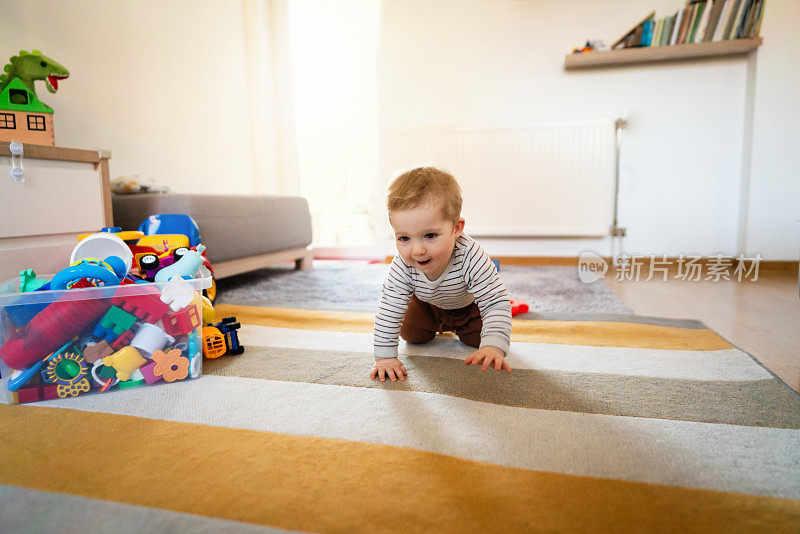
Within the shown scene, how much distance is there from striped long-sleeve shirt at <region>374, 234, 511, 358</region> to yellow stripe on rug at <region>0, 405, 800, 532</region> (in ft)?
1.00

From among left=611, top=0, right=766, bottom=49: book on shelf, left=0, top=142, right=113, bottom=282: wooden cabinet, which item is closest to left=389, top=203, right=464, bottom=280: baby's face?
left=0, top=142, right=113, bottom=282: wooden cabinet

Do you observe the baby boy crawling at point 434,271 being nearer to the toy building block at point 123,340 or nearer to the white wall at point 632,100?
the toy building block at point 123,340

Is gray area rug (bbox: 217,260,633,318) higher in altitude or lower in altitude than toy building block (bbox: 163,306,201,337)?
lower

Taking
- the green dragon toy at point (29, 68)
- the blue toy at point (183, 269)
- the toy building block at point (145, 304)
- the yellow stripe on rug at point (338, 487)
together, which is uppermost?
the green dragon toy at point (29, 68)

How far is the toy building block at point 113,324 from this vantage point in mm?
792

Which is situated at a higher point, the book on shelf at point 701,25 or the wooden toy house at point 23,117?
the book on shelf at point 701,25

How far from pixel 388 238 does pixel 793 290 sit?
200 centimetres

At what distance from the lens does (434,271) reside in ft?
3.01

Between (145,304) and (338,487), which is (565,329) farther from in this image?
(145,304)

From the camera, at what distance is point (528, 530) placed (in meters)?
0.46

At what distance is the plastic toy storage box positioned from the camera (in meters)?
0.76

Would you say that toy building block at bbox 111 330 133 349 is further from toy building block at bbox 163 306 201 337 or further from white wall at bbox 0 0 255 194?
white wall at bbox 0 0 255 194

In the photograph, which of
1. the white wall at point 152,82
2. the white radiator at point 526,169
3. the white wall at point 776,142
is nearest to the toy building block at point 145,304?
A: the white wall at point 152,82

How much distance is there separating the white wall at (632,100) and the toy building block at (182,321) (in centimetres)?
210
